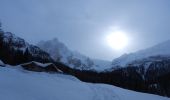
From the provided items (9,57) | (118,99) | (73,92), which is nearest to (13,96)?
(73,92)

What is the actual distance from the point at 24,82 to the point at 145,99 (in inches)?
546

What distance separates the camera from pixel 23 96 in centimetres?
2292

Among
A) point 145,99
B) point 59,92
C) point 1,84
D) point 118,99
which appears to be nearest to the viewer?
point 1,84

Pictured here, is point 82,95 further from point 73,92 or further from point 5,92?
point 5,92

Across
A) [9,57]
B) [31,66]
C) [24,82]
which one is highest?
[9,57]

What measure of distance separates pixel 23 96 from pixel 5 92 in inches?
54.4

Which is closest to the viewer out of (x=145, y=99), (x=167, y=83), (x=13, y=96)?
(x=13, y=96)

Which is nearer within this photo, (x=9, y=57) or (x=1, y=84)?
(x=1, y=84)

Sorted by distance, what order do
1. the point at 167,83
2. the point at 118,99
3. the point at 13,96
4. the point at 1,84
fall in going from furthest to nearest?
the point at 167,83, the point at 118,99, the point at 1,84, the point at 13,96

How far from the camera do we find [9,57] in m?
100

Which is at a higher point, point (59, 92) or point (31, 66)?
point (31, 66)

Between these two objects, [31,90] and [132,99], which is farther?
[132,99]

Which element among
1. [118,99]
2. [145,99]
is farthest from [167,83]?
[118,99]

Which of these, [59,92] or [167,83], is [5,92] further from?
[167,83]
